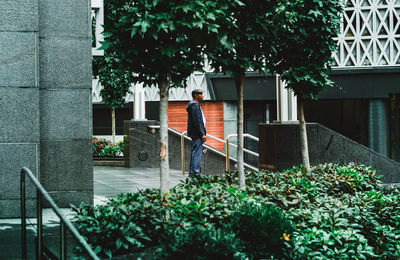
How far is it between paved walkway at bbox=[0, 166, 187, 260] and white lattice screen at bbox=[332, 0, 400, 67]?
11.1 metres

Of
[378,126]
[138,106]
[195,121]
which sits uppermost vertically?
[138,106]

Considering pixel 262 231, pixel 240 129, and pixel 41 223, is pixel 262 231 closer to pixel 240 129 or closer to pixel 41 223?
pixel 41 223

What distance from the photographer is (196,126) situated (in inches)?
453

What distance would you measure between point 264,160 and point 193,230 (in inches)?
334

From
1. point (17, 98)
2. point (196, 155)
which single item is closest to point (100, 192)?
point (196, 155)

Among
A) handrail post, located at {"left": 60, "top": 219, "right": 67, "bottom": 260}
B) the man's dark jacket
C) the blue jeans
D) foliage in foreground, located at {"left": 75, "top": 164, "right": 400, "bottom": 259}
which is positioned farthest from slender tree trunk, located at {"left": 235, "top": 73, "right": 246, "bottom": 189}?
handrail post, located at {"left": 60, "top": 219, "right": 67, "bottom": 260}

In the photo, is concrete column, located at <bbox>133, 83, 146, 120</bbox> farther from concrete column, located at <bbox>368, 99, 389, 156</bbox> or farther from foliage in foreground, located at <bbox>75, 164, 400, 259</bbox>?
concrete column, located at <bbox>368, 99, 389, 156</bbox>

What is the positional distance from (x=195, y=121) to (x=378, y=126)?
15.8 metres

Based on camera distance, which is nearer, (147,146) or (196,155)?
(196,155)

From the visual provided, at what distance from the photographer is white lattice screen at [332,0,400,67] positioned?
23.7 metres

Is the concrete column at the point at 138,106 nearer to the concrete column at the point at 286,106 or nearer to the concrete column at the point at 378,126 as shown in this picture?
the concrete column at the point at 286,106

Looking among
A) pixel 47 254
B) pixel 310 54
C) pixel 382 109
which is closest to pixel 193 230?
pixel 47 254

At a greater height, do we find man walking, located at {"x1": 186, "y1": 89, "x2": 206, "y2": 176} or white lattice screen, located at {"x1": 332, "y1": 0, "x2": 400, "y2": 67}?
white lattice screen, located at {"x1": 332, "y1": 0, "x2": 400, "y2": 67}

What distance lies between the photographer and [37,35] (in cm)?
798
